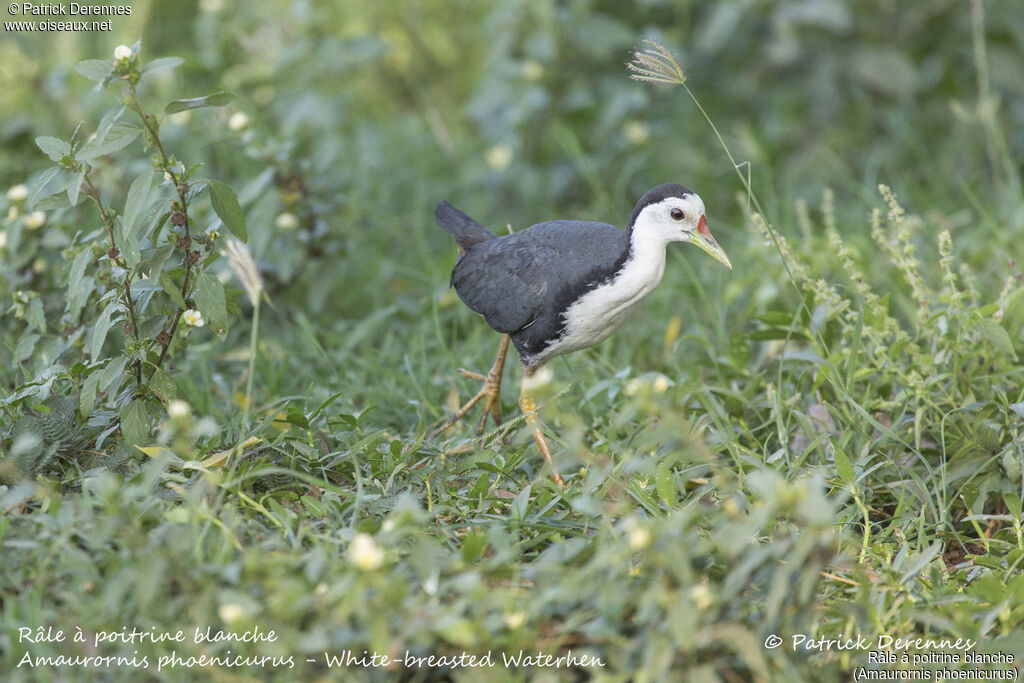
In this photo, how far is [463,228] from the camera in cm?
351

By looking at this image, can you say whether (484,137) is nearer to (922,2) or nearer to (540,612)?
(922,2)

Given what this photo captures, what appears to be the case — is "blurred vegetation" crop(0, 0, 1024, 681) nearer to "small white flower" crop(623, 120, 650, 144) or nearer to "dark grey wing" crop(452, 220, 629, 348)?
"small white flower" crop(623, 120, 650, 144)

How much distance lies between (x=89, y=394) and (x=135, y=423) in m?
0.15

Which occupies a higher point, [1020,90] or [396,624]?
[396,624]

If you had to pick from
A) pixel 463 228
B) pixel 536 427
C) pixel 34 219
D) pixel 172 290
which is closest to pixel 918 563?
pixel 536 427

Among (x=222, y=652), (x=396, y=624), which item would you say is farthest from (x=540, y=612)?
(x=222, y=652)

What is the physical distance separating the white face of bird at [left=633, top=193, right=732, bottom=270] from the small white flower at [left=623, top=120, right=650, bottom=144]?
2183mm

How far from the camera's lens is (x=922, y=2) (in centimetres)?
508

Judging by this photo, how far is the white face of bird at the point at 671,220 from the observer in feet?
9.55

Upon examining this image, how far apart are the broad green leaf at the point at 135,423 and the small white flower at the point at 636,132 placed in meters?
3.07

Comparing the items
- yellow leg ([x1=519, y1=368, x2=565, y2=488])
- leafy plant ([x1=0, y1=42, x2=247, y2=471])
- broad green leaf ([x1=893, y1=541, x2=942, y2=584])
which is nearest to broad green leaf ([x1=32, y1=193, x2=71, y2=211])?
leafy plant ([x1=0, y1=42, x2=247, y2=471])

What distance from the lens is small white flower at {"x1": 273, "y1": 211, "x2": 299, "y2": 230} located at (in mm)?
4090

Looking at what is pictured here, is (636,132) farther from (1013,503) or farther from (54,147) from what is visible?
(54,147)

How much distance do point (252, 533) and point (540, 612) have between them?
731 mm
